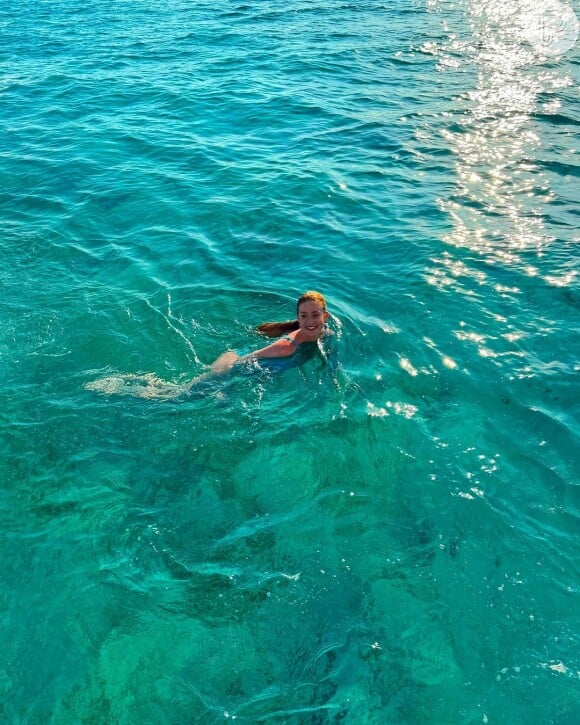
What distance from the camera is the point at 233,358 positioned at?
32.3 ft

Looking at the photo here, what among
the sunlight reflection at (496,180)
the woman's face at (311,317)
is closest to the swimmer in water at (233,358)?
the woman's face at (311,317)

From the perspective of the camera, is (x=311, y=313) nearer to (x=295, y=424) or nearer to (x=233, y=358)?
(x=233, y=358)

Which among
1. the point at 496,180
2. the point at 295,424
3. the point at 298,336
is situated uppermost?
the point at 496,180

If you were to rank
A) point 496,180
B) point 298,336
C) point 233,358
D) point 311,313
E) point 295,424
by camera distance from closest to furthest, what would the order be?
point 295,424
point 311,313
point 233,358
point 298,336
point 496,180

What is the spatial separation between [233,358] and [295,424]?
4.98 ft

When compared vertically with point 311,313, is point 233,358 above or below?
below

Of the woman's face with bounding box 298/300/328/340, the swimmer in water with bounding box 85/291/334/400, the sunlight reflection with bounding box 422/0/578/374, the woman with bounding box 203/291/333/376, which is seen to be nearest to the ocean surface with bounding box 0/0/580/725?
the sunlight reflection with bounding box 422/0/578/374

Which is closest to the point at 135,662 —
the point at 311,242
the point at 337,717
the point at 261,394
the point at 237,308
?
the point at 337,717

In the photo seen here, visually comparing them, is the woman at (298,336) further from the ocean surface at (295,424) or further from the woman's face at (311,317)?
the ocean surface at (295,424)

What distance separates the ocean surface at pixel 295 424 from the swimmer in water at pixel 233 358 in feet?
0.69

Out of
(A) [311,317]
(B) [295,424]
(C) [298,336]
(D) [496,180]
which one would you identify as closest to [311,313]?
(A) [311,317]

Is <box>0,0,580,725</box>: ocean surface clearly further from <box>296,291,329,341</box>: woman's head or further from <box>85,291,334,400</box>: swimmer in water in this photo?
<box>296,291,329,341</box>: woman's head

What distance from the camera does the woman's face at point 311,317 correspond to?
9.43 metres

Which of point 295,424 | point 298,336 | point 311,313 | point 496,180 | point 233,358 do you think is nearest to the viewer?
point 295,424
